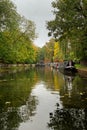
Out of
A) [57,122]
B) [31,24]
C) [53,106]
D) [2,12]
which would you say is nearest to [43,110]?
[53,106]

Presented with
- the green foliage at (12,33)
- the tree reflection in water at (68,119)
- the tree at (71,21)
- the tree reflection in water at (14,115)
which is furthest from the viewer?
the green foliage at (12,33)

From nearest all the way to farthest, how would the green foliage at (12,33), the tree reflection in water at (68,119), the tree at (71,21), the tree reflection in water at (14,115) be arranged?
the tree reflection in water at (68,119) < the tree reflection in water at (14,115) < the tree at (71,21) < the green foliage at (12,33)

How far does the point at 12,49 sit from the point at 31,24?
12.6 metres

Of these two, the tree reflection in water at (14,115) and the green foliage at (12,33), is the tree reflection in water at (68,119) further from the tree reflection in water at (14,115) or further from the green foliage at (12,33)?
the green foliage at (12,33)

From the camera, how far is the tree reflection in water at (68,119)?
9969 millimetres

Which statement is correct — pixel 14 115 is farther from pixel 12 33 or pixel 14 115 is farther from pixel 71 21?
pixel 12 33

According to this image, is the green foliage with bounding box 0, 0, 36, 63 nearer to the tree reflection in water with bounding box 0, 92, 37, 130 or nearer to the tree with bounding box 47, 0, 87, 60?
the tree with bounding box 47, 0, 87, 60

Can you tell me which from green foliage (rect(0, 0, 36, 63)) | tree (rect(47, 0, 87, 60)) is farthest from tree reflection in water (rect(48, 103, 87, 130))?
green foliage (rect(0, 0, 36, 63))

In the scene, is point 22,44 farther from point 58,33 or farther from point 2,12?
point 58,33

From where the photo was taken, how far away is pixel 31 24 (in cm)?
9344

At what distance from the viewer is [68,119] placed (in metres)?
11.0

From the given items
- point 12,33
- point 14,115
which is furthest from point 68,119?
point 12,33

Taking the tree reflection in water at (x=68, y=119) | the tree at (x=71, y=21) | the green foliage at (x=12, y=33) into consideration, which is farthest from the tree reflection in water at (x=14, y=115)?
the green foliage at (x=12, y=33)

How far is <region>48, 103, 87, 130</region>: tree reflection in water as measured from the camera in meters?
9.97
